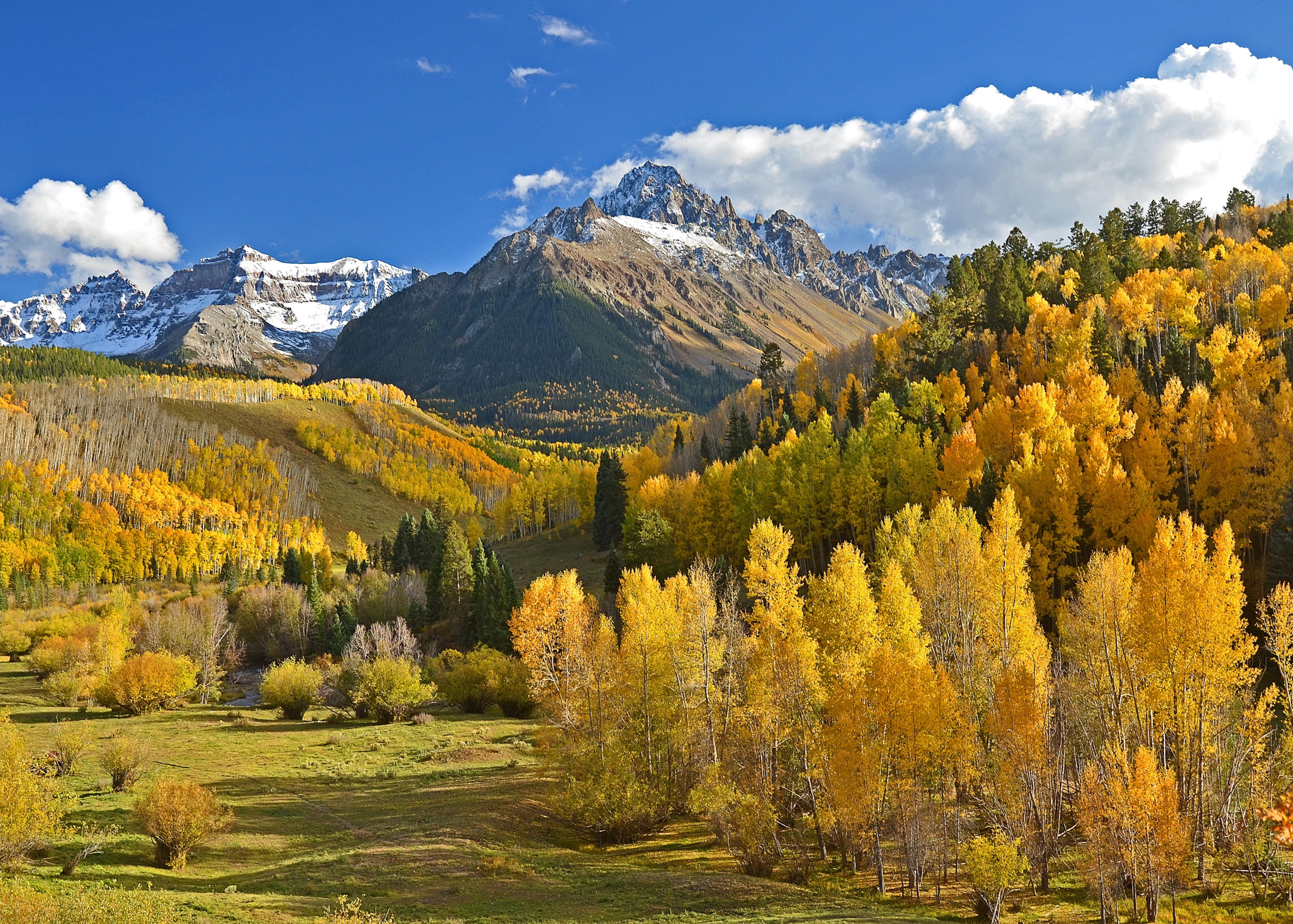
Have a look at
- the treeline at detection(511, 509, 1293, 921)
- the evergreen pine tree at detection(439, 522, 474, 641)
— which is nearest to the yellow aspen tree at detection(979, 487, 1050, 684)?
the treeline at detection(511, 509, 1293, 921)

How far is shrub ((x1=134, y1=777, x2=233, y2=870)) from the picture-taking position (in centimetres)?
3353

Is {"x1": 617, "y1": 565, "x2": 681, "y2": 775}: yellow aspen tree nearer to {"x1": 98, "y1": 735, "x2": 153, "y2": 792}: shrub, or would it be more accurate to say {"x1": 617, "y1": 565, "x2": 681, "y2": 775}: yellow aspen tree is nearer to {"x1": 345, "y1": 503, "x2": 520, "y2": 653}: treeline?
{"x1": 98, "y1": 735, "x2": 153, "y2": 792}: shrub

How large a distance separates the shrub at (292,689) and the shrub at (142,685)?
8.49 metres

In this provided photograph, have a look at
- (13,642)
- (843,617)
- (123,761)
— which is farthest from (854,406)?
(13,642)

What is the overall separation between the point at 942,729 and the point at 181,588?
173 meters

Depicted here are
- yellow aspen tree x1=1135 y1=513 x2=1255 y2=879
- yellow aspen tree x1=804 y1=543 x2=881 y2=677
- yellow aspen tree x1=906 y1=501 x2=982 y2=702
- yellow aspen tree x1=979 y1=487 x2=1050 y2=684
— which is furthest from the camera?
yellow aspen tree x1=906 y1=501 x2=982 y2=702

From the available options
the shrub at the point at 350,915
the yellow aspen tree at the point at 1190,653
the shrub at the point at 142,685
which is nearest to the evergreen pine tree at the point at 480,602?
the shrub at the point at 142,685

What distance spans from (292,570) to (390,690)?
302ft

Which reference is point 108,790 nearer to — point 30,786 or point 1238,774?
point 30,786

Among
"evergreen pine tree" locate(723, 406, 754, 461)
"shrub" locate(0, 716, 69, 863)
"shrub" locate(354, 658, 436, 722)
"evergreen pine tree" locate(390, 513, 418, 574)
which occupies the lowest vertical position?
"shrub" locate(354, 658, 436, 722)

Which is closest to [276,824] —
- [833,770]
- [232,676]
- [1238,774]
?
[833,770]

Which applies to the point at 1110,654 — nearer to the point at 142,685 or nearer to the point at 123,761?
the point at 123,761

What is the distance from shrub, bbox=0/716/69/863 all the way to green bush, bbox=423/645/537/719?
143 feet

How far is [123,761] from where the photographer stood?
1740 inches
